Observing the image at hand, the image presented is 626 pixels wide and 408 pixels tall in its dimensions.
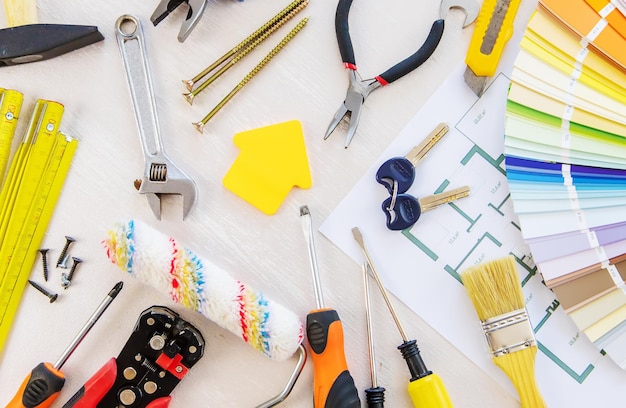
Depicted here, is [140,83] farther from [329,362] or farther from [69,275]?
[329,362]

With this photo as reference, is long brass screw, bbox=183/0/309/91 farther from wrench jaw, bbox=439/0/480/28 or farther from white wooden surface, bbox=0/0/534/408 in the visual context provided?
wrench jaw, bbox=439/0/480/28

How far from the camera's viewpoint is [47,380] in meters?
0.73

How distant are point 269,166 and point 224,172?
60 mm

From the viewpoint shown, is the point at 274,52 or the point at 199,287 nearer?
the point at 199,287

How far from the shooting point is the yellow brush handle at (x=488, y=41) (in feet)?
2.48

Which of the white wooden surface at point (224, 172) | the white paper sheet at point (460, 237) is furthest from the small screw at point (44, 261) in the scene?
the white paper sheet at point (460, 237)

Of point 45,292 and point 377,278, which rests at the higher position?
point 377,278

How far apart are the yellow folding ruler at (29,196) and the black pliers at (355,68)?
35cm

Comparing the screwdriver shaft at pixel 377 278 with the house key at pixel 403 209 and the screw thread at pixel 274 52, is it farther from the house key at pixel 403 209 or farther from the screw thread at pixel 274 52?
the screw thread at pixel 274 52

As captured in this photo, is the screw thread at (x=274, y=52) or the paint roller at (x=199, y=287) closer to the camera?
the paint roller at (x=199, y=287)

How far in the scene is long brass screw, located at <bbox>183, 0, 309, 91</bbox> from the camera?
31.2 inches

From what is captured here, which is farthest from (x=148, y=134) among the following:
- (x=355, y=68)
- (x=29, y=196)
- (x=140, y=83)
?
(x=355, y=68)

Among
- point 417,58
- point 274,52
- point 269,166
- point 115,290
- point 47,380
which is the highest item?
point 417,58

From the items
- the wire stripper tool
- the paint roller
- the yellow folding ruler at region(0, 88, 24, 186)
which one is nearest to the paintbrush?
the paint roller
